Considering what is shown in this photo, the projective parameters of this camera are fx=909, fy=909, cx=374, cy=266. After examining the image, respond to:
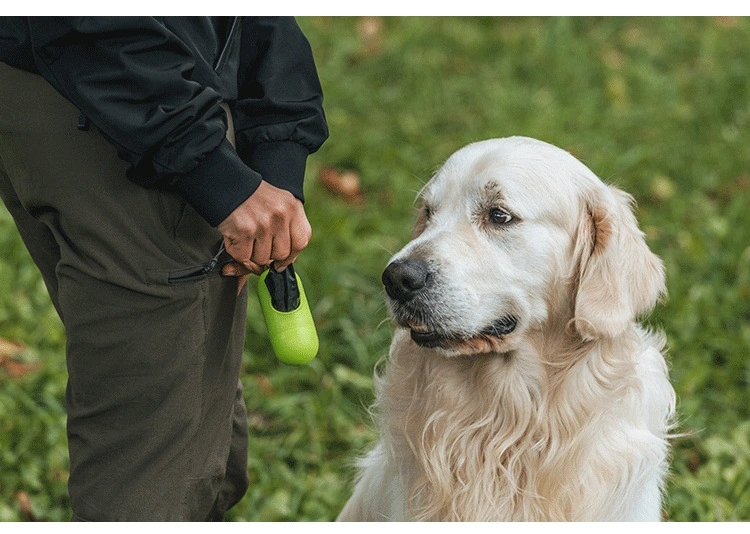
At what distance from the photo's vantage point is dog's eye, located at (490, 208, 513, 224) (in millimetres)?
2725

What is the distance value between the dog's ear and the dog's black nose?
1.56 ft

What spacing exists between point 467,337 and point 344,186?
310 centimetres

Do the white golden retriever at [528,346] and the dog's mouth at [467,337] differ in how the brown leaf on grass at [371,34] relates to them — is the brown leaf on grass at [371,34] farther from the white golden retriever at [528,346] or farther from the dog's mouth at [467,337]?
the dog's mouth at [467,337]

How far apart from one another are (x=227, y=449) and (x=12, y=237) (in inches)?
109

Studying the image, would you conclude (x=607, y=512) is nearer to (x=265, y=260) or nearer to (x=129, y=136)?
(x=265, y=260)

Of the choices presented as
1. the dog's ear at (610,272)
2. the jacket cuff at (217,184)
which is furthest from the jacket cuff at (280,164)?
the dog's ear at (610,272)

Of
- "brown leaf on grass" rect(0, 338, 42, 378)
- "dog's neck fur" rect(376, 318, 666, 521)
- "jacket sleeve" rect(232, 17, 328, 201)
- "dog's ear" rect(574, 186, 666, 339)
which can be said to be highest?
"jacket sleeve" rect(232, 17, 328, 201)

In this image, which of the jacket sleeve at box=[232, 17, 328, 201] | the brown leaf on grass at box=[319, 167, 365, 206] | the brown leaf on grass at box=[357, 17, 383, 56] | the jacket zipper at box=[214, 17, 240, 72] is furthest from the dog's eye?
the brown leaf on grass at box=[357, 17, 383, 56]

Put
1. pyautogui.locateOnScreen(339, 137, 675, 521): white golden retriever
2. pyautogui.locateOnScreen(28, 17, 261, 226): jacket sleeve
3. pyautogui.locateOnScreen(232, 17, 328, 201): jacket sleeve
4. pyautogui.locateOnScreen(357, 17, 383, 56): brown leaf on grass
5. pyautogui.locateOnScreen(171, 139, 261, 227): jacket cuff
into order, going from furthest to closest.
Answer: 1. pyautogui.locateOnScreen(357, 17, 383, 56): brown leaf on grass
2. pyautogui.locateOnScreen(339, 137, 675, 521): white golden retriever
3. pyautogui.locateOnScreen(232, 17, 328, 201): jacket sleeve
4. pyautogui.locateOnScreen(171, 139, 261, 227): jacket cuff
5. pyautogui.locateOnScreen(28, 17, 261, 226): jacket sleeve

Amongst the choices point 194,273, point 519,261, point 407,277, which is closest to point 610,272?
point 519,261

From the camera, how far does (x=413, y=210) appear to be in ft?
12.1

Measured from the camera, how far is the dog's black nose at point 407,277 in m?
2.65

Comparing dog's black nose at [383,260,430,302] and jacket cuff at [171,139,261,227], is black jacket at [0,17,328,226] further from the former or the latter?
dog's black nose at [383,260,430,302]

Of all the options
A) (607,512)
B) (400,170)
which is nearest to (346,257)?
(400,170)
